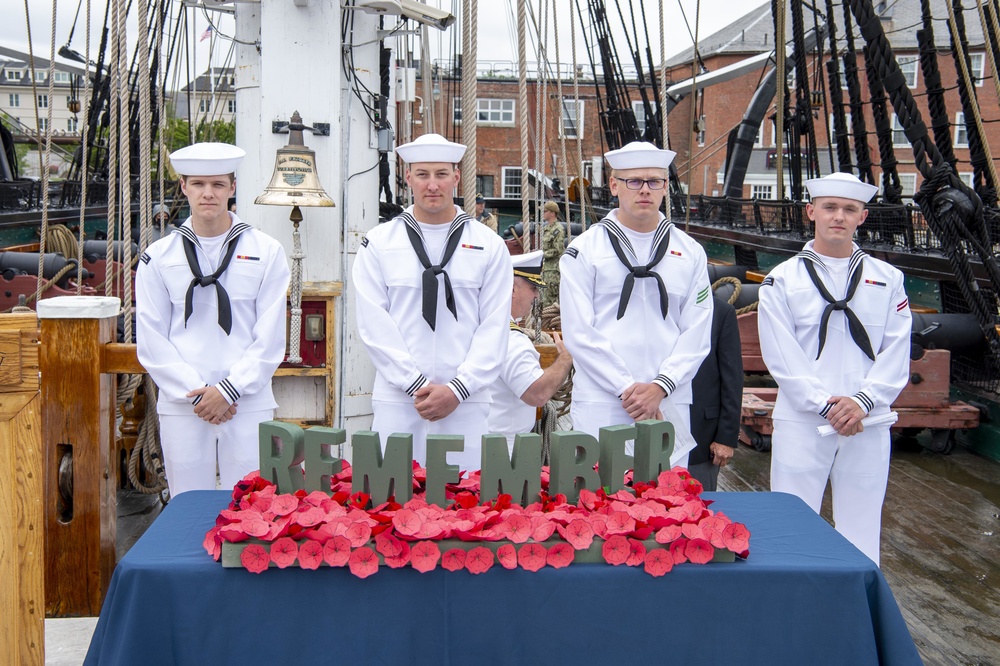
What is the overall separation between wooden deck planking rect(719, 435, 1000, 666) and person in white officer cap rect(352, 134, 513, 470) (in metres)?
1.83

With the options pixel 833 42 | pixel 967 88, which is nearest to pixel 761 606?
pixel 967 88

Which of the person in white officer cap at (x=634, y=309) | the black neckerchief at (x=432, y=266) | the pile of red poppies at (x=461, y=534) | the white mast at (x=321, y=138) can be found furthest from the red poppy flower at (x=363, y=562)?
the white mast at (x=321, y=138)

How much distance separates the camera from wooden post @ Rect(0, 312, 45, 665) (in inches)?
99.7

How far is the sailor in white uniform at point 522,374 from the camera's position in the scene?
3721 millimetres

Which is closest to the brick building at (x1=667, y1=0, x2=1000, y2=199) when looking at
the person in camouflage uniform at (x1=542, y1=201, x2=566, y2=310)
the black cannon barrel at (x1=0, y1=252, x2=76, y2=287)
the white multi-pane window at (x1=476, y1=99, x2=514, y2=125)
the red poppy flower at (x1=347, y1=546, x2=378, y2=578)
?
the white multi-pane window at (x1=476, y1=99, x2=514, y2=125)

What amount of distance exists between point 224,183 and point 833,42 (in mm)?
7965

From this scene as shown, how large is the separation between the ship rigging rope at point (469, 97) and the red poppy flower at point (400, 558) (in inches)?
73.7

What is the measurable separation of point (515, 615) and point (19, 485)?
4.15ft

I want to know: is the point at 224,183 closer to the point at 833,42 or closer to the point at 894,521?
the point at 894,521

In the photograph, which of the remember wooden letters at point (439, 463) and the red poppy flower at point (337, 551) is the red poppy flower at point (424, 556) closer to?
the red poppy flower at point (337, 551)

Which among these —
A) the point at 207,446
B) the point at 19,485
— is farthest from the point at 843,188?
the point at 19,485

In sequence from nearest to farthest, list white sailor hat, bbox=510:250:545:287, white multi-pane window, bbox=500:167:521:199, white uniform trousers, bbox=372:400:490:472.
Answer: white uniform trousers, bbox=372:400:490:472
white sailor hat, bbox=510:250:545:287
white multi-pane window, bbox=500:167:521:199

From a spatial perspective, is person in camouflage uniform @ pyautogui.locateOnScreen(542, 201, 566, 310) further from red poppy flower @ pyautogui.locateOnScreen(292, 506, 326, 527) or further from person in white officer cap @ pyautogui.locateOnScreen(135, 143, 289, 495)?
red poppy flower @ pyautogui.locateOnScreen(292, 506, 326, 527)

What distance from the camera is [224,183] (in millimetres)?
3646
